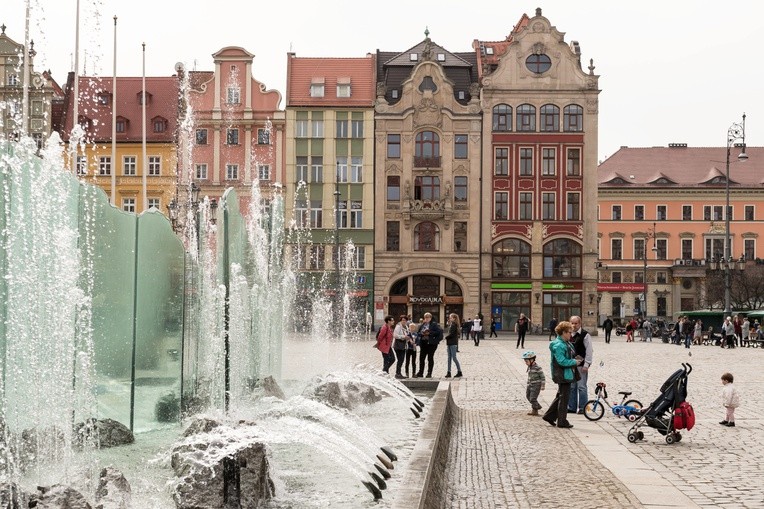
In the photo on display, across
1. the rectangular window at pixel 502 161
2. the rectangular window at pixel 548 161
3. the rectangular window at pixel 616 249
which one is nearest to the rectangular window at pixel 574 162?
the rectangular window at pixel 548 161

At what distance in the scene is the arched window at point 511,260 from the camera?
6612 cm

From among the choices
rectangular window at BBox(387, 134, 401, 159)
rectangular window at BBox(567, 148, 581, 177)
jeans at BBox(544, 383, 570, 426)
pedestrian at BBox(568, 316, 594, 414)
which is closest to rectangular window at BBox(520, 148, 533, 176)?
rectangular window at BBox(567, 148, 581, 177)

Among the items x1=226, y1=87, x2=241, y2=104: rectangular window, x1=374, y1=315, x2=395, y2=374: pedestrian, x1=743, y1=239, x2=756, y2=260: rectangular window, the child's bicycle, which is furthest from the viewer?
x1=743, y1=239, x2=756, y2=260: rectangular window

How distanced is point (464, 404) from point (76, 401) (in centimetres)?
961

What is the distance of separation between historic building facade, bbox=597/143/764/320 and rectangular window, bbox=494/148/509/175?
1153 inches

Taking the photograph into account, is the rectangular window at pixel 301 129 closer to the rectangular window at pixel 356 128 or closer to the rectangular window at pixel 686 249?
the rectangular window at pixel 356 128

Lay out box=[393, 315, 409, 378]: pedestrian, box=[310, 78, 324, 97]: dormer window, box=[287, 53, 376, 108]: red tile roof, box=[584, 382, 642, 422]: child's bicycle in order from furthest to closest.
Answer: box=[310, 78, 324, 97]: dormer window → box=[287, 53, 376, 108]: red tile roof → box=[393, 315, 409, 378]: pedestrian → box=[584, 382, 642, 422]: child's bicycle

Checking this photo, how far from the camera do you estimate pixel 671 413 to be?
14680mm

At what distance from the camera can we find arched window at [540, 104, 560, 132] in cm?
6575

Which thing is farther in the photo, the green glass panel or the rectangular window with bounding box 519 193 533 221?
the rectangular window with bounding box 519 193 533 221

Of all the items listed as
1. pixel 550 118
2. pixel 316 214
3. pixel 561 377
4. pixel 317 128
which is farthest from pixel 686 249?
pixel 561 377

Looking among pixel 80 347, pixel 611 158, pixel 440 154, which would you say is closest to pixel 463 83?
pixel 440 154

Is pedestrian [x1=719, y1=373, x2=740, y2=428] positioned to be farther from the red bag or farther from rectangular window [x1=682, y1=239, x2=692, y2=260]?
rectangular window [x1=682, y1=239, x2=692, y2=260]

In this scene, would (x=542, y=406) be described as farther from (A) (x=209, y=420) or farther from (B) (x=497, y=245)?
(B) (x=497, y=245)
